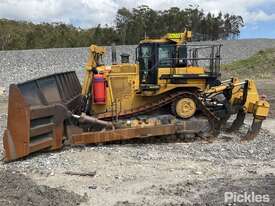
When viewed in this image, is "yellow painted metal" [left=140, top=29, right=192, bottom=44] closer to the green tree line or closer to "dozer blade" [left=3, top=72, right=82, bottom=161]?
"dozer blade" [left=3, top=72, right=82, bottom=161]

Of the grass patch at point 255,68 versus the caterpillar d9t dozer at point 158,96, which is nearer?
the caterpillar d9t dozer at point 158,96

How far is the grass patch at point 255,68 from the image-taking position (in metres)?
32.3

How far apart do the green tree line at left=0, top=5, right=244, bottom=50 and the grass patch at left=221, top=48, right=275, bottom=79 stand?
25560mm

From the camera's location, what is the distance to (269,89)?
26.7m

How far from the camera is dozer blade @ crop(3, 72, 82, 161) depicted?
32.6 ft

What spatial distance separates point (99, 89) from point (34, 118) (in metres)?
2.44

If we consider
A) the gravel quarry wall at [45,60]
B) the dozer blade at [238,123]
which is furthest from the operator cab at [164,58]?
the gravel quarry wall at [45,60]

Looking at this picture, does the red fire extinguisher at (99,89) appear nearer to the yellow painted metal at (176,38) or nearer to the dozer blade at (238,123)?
the yellow painted metal at (176,38)

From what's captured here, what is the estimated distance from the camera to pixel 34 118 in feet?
33.1

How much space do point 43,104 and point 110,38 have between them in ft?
161

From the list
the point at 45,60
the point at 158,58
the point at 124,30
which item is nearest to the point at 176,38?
the point at 158,58

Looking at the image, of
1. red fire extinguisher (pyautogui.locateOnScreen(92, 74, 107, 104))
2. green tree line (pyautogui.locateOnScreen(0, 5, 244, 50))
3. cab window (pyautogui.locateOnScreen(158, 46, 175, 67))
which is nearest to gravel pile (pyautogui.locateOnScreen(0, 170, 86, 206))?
red fire extinguisher (pyautogui.locateOnScreen(92, 74, 107, 104))

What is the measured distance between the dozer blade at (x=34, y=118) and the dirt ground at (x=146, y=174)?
255 millimetres

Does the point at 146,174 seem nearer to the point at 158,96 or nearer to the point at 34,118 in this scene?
the point at 34,118
